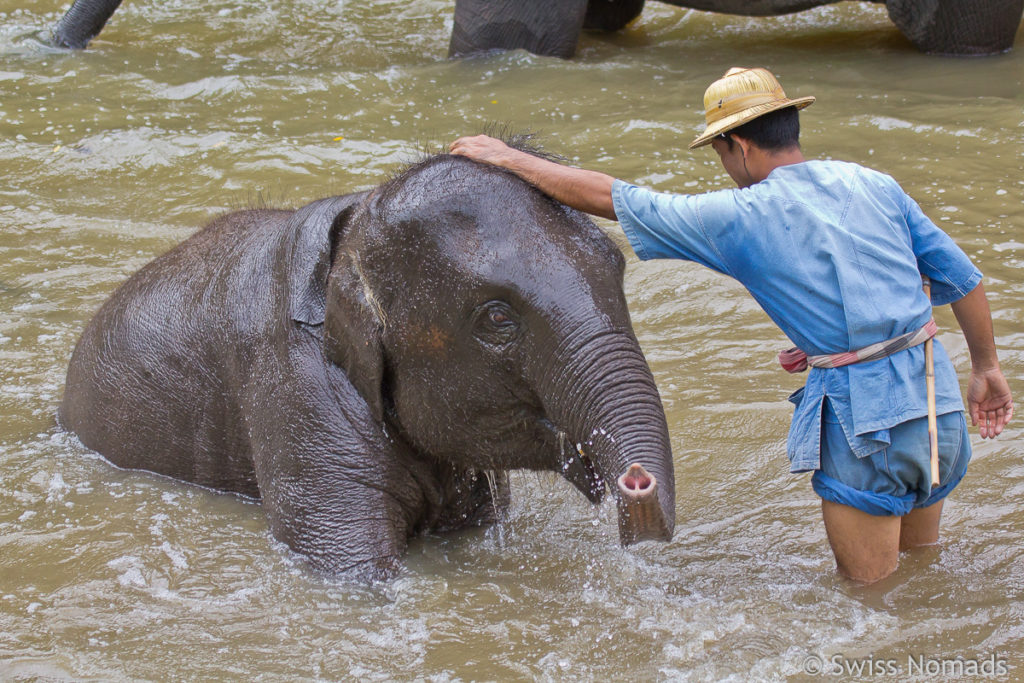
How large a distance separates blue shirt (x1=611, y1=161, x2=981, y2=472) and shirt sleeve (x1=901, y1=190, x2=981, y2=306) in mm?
50

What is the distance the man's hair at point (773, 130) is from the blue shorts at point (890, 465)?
0.78m

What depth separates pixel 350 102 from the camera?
9.45 m

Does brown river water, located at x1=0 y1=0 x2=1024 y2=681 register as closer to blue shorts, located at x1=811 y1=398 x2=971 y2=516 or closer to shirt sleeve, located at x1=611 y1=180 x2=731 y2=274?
Result: blue shorts, located at x1=811 y1=398 x2=971 y2=516

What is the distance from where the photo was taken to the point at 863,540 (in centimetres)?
369

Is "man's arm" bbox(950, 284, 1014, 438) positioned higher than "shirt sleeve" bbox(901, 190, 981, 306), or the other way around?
"shirt sleeve" bbox(901, 190, 981, 306)

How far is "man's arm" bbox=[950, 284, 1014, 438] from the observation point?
3721mm

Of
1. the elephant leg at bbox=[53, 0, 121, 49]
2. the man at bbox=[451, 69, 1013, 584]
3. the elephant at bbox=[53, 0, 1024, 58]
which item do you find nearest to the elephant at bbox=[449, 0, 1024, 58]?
the elephant at bbox=[53, 0, 1024, 58]

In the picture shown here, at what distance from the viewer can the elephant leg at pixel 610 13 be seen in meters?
11.6

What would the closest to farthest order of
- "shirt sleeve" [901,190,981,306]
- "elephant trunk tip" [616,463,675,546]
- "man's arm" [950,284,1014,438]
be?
"elephant trunk tip" [616,463,675,546]
"shirt sleeve" [901,190,981,306]
"man's arm" [950,284,1014,438]

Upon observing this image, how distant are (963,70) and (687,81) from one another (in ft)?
7.52

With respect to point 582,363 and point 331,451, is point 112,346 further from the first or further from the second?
point 582,363

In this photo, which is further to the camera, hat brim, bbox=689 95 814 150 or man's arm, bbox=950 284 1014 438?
man's arm, bbox=950 284 1014 438

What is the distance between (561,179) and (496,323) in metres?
0.46

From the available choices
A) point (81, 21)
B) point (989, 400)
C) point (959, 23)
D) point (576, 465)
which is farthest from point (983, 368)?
point (81, 21)
